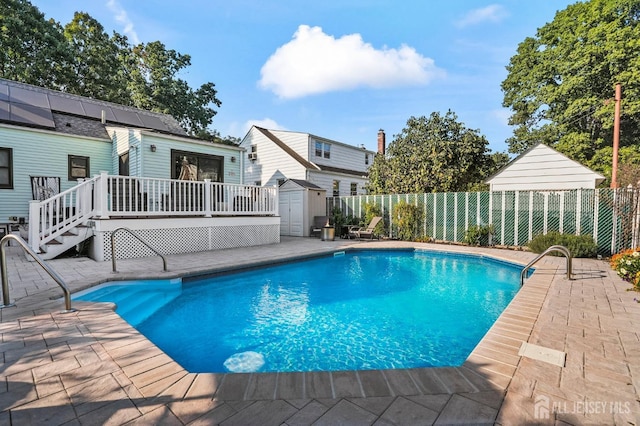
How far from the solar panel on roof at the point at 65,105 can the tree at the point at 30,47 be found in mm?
8736

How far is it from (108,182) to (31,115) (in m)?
5.71

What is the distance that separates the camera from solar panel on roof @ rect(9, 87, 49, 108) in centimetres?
1148

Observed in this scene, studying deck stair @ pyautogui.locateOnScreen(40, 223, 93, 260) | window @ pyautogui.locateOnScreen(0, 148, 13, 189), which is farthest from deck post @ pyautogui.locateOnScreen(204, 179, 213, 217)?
window @ pyautogui.locateOnScreen(0, 148, 13, 189)

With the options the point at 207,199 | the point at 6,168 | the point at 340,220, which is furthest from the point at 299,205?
the point at 6,168

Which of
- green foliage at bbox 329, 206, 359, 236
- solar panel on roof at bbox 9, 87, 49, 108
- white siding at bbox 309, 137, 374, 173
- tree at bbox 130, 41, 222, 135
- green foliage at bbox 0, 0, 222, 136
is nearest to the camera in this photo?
solar panel on roof at bbox 9, 87, 49, 108

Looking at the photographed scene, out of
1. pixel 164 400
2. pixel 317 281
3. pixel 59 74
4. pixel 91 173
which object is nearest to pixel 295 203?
pixel 317 281

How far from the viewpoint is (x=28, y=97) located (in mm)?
11930

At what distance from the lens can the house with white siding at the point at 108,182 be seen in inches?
302

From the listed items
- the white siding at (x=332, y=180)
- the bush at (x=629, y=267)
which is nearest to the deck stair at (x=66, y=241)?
the white siding at (x=332, y=180)

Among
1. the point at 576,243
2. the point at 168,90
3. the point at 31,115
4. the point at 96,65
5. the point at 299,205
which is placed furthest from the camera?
the point at 168,90

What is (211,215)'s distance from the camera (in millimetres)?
9570

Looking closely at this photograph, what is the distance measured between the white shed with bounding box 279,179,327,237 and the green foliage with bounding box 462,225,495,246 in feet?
21.8

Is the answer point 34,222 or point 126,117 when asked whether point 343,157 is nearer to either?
point 126,117

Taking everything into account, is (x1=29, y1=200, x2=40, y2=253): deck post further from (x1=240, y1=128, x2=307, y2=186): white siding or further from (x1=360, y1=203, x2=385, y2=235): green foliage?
(x1=240, y1=128, x2=307, y2=186): white siding
